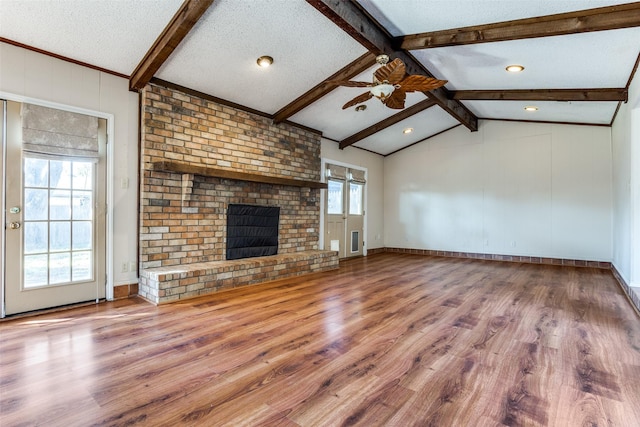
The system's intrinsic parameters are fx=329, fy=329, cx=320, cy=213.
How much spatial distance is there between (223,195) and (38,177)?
80.6 inches

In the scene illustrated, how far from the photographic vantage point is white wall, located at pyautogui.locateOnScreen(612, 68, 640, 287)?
3906 millimetres

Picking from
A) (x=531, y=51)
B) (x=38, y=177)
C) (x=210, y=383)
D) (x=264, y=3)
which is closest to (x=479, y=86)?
(x=531, y=51)

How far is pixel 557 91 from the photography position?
4770mm

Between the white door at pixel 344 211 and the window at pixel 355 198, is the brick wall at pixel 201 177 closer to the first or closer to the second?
the white door at pixel 344 211

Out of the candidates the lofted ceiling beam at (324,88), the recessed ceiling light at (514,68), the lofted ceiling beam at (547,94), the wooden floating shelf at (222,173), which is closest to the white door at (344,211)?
the wooden floating shelf at (222,173)

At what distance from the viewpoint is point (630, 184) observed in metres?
4.06

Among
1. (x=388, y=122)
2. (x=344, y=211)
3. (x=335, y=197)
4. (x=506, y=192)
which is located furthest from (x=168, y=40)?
(x=506, y=192)

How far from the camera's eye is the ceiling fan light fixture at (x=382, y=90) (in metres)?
3.52

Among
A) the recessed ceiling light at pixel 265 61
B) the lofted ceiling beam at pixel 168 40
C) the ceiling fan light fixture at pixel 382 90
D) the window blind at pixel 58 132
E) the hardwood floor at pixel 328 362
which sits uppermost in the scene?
the recessed ceiling light at pixel 265 61

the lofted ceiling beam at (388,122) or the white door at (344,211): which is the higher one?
the lofted ceiling beam at (388,122)

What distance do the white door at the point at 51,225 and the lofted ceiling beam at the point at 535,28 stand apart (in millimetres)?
3791

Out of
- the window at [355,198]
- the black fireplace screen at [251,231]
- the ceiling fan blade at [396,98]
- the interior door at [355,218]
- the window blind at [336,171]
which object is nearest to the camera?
the ceiling fan blade at [396,98]

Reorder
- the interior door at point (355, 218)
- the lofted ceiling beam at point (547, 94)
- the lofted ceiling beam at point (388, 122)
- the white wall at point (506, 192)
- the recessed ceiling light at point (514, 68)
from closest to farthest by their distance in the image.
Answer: the recessed ceiling light at point (514, 68), the lofted ceiling beam at point (547, 94), the lofted ceiling beam at point (388, 122), the white wall at point (506, 192), the interior door at point (355, 218)

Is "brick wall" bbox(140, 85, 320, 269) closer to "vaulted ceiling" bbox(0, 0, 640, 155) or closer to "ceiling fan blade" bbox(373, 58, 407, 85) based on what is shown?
"vaulted ceiling" bbox(0, 0, 640, 155)
